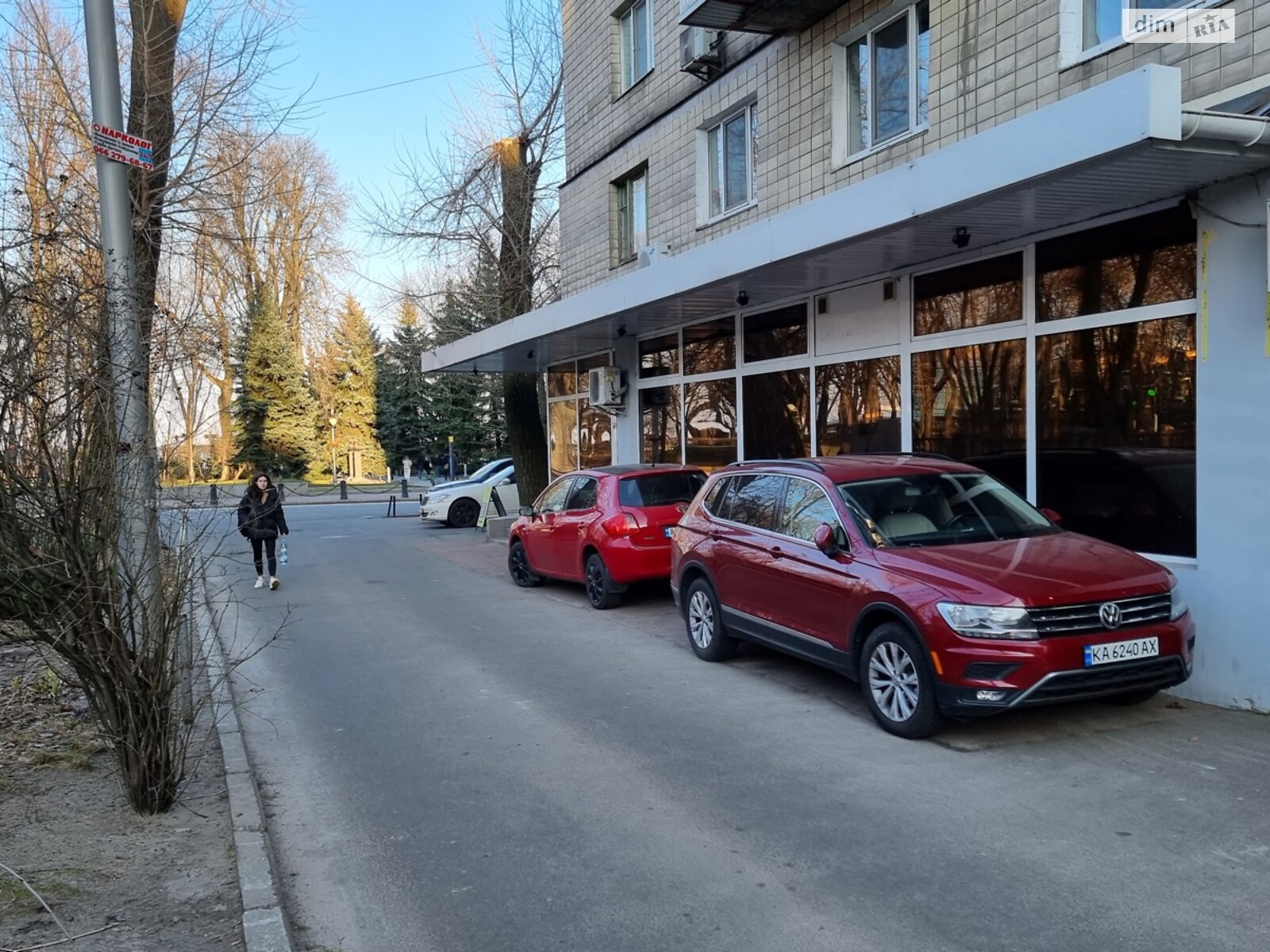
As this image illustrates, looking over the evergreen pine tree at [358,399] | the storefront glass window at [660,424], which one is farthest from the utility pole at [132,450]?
the evergreen pine tree at [358,399]

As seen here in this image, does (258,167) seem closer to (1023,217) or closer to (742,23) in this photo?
(742,23)

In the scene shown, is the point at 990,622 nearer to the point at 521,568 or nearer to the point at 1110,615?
the point at 1110,615

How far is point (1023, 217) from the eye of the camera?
8125 millimetres

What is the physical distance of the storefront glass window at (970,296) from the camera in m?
8.98

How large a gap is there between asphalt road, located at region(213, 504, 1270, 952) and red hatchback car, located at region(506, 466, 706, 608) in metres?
2.63

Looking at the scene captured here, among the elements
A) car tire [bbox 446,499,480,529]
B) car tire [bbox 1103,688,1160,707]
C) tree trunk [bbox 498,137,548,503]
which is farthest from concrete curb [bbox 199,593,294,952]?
car tire [bbox 446,499,480,529]

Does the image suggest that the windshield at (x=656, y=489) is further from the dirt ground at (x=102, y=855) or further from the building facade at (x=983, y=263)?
the dirt ground at (x=102, y=855)

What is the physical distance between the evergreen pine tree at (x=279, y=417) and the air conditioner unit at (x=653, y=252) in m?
38.6

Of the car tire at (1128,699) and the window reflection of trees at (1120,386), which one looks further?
the window reflection of trees at (1120,386)

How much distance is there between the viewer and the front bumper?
222 inches

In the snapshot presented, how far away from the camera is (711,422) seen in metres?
14.4

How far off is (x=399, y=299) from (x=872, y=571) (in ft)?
62.9

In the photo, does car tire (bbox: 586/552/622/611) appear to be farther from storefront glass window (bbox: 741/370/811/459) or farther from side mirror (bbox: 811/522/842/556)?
side mirror (bbox: 811/522/842/556)

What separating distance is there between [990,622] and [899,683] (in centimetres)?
80
